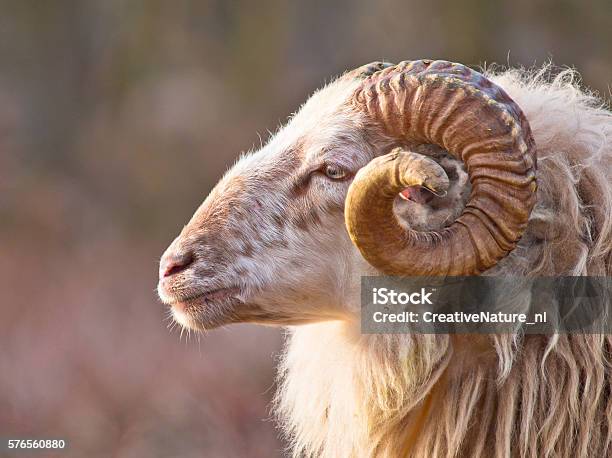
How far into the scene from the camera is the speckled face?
3.21 meters

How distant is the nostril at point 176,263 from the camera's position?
323cm

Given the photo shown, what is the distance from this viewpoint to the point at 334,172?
3.21m

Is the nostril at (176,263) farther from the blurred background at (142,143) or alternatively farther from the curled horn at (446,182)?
the blurred background at (142,143)

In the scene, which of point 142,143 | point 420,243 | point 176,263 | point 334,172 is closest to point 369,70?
point 334,172

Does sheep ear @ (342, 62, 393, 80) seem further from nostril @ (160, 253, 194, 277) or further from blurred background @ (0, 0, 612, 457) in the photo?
blurred background @ (0, 0, 612, 457)

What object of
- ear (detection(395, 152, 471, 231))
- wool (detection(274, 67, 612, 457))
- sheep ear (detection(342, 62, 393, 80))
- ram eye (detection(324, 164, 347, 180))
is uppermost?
sheep ear (detection(342, 62, 393, 80))

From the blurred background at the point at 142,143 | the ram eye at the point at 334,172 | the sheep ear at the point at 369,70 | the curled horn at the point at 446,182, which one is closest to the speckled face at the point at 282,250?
the ram eye at the point at 334,172

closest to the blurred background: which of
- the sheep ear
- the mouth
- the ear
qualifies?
the mouth

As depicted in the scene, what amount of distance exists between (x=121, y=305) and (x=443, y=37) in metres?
3.77

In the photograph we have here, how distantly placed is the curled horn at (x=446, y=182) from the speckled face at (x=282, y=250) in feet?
0.72

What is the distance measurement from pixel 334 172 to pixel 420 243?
1.30 feet

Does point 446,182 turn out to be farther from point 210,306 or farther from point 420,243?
point 210,306

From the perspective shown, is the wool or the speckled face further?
the speckled face

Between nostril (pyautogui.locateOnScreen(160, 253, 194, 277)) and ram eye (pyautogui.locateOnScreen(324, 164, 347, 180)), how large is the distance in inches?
18.8
